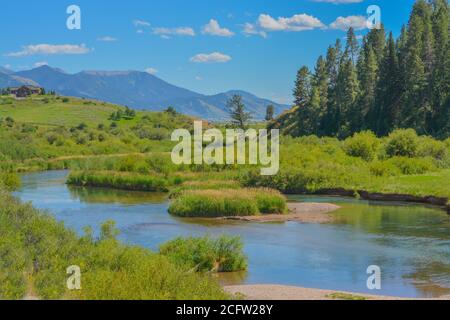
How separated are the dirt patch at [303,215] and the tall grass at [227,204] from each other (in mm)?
1096

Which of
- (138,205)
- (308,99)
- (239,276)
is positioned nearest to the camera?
(239,276)

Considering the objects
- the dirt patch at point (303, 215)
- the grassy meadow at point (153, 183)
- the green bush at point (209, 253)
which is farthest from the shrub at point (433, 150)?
the green bush at point (209, 253)

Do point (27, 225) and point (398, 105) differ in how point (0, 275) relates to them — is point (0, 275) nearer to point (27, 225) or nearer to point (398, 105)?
point (27, 225)

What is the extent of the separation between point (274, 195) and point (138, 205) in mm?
12821

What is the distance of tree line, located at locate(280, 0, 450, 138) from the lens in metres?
92.4

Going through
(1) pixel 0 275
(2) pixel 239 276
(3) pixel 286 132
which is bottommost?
(2) pixel 239 276

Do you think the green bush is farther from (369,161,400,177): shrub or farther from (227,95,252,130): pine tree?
(227,95,252,130): pine tree

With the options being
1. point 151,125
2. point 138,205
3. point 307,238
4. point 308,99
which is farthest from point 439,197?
point 151,125

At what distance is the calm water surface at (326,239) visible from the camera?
29.2m

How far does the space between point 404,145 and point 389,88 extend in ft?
87.2

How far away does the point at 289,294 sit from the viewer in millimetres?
24828

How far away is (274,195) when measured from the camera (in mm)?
51156

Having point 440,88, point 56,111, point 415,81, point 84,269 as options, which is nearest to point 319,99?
point 415,81

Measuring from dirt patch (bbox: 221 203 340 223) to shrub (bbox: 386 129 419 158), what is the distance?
25.5 metres
